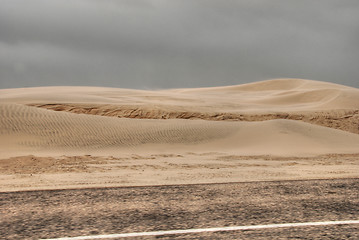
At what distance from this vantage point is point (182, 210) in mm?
6086

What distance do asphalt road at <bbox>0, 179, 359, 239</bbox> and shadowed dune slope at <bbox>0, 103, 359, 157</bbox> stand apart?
11.0 m

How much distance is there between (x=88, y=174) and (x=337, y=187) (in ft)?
22.6

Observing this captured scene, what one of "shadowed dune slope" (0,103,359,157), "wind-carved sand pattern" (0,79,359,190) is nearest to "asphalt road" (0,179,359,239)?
"wind-carved sand pattern" (0,79,359,190)

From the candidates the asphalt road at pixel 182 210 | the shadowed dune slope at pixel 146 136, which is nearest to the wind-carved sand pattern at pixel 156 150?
the shadowed dune slope at pixel 146 136

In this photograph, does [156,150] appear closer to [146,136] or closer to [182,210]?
[146,136]

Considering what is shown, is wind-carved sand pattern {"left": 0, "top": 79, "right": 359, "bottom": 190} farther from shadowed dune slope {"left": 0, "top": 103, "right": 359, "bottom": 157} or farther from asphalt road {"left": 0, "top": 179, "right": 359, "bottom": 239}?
asphalt road {"left": 0, "top": 179, "right": 359, "bottom": 239}

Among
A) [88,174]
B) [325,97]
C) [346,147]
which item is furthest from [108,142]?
[325,97]

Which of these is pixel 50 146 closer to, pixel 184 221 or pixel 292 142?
pixel 292 142

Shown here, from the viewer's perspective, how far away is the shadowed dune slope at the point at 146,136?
1964cm

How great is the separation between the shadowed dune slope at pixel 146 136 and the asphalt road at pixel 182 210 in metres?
11.0

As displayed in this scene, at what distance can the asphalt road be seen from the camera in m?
4.88

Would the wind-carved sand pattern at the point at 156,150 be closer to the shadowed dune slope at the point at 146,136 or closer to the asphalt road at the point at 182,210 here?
the shadowed dune slope at the point at 146,136

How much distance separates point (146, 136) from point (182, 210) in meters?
16.5

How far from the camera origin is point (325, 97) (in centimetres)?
6278
